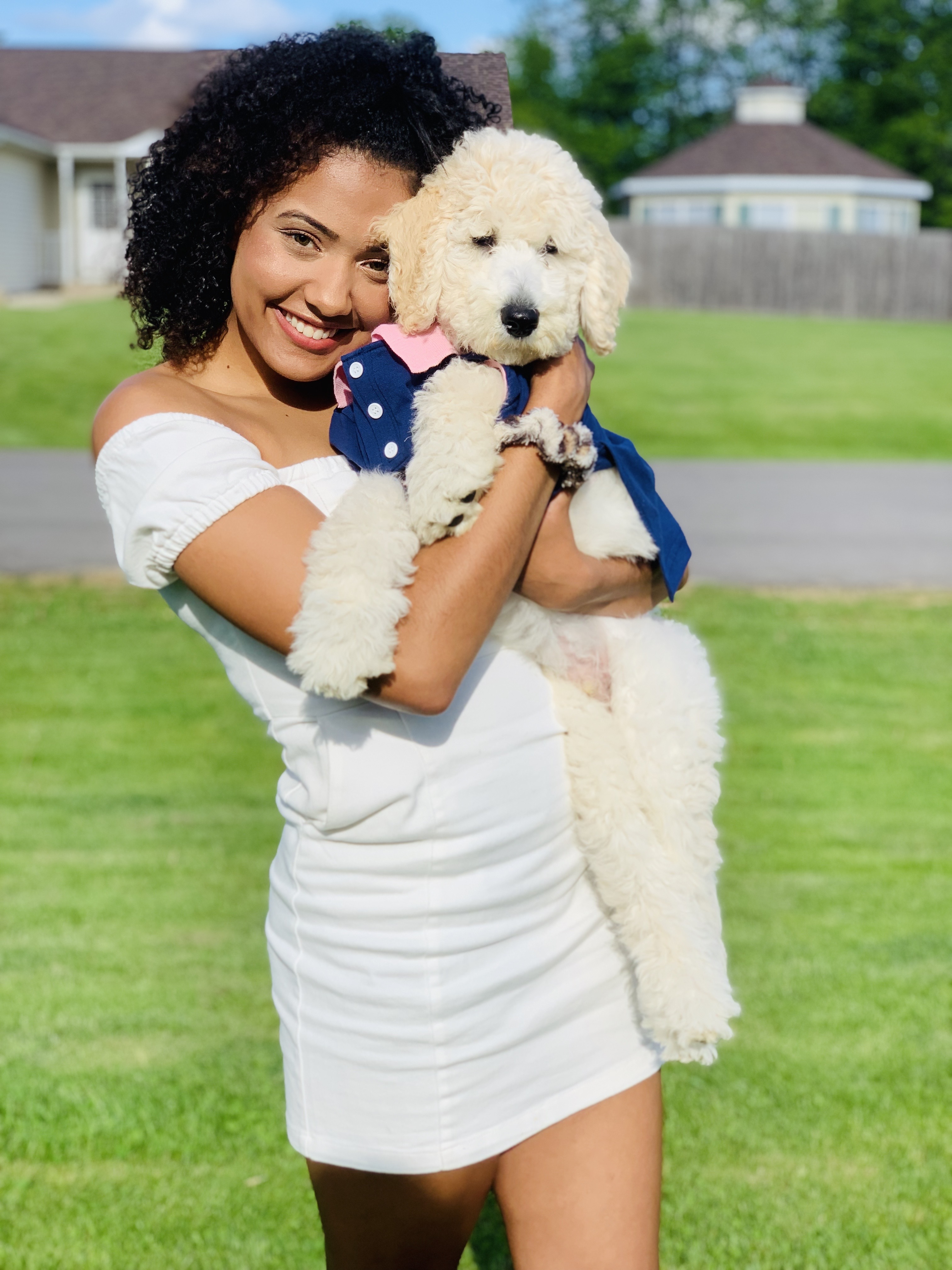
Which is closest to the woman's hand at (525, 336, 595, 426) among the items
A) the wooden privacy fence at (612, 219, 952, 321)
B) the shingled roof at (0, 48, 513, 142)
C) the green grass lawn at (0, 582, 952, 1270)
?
the green grass lawn at (0, 582, 952, 1270)

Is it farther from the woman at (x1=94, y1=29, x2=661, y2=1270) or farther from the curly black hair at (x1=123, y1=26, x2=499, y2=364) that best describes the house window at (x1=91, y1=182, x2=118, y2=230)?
the woman at (x1=94, y1=29, x2=661, y2=1270)

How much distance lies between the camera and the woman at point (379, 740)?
201cm

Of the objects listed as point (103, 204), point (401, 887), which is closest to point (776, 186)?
point (103, 204)

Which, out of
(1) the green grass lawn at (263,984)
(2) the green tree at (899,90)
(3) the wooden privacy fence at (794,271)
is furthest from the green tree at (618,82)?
(1) the green grass lawn at (263,984)

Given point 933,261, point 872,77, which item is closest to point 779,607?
point 933,261

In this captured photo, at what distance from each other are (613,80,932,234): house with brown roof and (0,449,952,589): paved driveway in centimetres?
3225

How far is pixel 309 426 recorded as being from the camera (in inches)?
92.9

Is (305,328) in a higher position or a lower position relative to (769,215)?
higher

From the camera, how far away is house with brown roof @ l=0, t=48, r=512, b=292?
33.4 meters

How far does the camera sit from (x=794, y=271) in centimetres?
3650

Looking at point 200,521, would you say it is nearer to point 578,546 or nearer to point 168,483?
point 168,483

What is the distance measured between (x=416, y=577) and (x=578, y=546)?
52 cm

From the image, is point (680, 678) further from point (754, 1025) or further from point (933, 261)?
point (933, 261)

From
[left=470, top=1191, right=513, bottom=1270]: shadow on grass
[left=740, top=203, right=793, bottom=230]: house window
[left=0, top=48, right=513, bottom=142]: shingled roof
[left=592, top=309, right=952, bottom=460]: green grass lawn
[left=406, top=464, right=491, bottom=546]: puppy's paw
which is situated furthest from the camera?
[left=740, top=203, right=793, bottom=230]: house window
